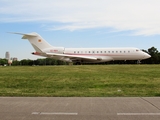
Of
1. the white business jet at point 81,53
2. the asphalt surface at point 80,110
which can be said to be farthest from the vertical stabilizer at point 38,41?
the asphalt surface at point 80,110

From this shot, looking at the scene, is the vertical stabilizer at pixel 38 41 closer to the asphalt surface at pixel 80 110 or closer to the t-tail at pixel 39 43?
the t-tail at pixel 39 43

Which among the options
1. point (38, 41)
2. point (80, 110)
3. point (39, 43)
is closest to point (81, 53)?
point (39, 43)

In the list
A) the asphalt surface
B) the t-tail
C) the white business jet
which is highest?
the t-tail

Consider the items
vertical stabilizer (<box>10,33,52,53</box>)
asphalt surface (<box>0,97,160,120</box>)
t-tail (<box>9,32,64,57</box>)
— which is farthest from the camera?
vertical stabilizer (<box>10,33,52,53</box>)

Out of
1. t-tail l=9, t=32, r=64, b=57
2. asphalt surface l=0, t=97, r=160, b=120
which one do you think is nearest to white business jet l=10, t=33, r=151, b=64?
t-tail l=9, t=32, r=64, b=57

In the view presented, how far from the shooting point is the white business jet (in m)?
44.5

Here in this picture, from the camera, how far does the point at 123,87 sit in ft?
39.8

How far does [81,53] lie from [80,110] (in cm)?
3993

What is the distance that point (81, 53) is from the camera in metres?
46.7

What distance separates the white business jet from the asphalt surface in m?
36.3

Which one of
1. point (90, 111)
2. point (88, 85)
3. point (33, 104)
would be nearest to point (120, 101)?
point (90, 111)

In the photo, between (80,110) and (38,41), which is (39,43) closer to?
(38,41)

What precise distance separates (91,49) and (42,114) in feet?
133

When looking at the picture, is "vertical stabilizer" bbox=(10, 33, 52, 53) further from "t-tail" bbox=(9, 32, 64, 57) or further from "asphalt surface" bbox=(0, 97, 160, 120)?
"asphalt surface" bbox=(0, 97, 160, 120)
